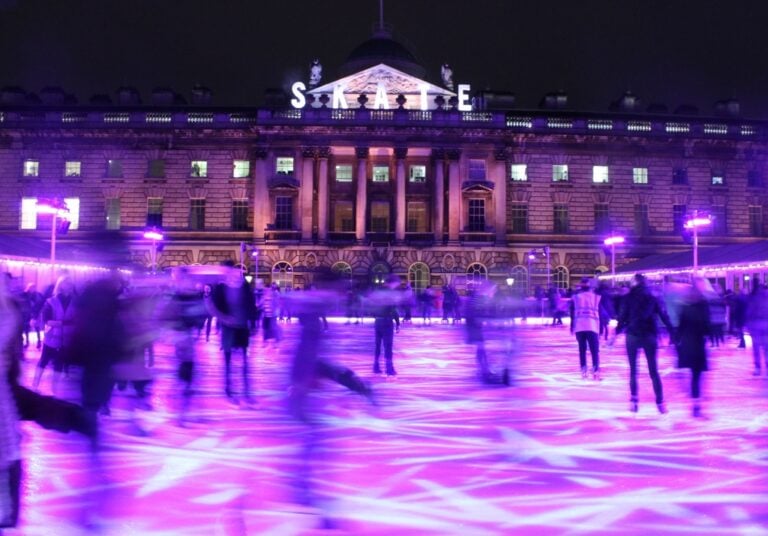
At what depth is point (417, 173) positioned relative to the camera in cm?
5269

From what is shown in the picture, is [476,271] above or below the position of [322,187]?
below

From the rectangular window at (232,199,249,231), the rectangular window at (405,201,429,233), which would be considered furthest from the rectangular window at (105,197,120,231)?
the rectangular window at (405,201,429,233)

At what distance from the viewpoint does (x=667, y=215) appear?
52.9 m

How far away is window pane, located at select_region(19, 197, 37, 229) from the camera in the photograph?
5134 centimetres

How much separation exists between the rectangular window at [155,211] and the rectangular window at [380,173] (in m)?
15.2

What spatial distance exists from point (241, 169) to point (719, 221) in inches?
1354

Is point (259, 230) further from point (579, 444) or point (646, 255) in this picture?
point (579, 444)

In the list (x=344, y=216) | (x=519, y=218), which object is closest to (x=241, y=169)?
(x=344, y=216)

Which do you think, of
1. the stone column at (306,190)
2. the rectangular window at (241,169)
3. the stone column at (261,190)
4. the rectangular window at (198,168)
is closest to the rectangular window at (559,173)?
the stone column at (306,190)

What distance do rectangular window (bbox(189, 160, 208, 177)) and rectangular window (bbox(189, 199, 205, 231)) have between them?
184 cm

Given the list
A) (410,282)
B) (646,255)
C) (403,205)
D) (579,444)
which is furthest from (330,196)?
(579,444)

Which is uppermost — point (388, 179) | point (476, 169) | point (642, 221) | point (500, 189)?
point (476, 169)

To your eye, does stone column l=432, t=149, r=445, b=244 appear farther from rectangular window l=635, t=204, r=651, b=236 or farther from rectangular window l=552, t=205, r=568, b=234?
rectangular window l=635, t=204, r=651, b=236

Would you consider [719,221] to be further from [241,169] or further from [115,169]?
[115,169]
